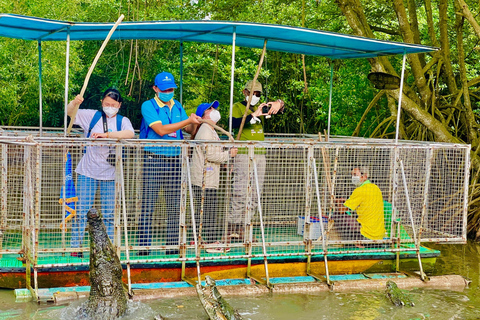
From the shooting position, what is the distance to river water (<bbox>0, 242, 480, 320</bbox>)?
18.5ft

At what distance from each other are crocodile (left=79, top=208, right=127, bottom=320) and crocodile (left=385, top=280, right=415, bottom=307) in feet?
9.54

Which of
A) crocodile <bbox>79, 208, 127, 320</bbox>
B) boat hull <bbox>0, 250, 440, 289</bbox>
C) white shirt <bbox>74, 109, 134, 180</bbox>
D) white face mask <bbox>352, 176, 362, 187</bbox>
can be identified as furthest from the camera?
white face mask <bbox>352, 176, 362, 187</bbox>

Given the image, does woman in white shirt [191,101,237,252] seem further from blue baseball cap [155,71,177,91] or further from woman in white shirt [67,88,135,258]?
woman in white shirt [67,88,135,258]

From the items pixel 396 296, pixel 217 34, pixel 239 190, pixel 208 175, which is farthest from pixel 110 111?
pixel 396 296

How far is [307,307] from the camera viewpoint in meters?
6.20

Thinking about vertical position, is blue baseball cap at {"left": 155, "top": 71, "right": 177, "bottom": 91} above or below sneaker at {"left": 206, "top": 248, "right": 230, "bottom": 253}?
above

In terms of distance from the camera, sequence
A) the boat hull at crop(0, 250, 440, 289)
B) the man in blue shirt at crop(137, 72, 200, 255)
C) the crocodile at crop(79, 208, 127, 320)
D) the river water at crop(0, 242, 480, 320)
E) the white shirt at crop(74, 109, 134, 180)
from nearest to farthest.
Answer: the crocodile at crop(79, 208, 127, 320) < the river water at crop(0, 242, 480, 320) < the boat hull at crop(0, 250, 440, 289) < the white shirt at crop(74, 109, 134, 180) < the man in blue shirt at crop(137, 72, 200, 255)

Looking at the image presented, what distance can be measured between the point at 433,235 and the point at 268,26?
3532mm

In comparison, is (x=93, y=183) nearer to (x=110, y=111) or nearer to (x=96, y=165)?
(x=96, y=165)

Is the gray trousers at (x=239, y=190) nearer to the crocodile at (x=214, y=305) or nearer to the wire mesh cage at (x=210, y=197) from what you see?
the wire mesh cage at (x=210, y=197)

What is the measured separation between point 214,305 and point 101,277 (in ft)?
3.58

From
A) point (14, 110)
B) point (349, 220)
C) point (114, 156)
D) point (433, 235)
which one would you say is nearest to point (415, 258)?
point (433, 235)

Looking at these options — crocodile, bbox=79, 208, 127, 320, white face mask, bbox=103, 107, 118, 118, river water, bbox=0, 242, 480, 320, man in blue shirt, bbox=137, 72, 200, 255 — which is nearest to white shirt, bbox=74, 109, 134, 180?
man in blue shirt, bbox=137, 72, 200, 255

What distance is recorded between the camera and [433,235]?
7.76m
